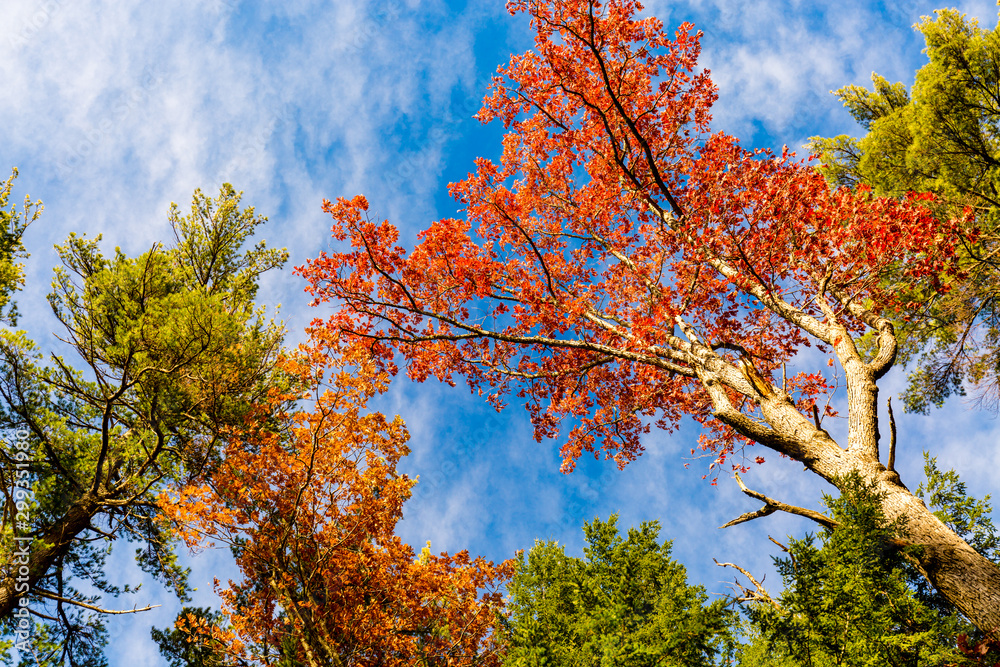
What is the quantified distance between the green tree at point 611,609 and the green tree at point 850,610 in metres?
0.41

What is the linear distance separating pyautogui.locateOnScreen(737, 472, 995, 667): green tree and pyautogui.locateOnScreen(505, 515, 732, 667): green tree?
0.41 meters

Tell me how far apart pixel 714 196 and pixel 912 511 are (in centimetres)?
574

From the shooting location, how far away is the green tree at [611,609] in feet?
14.2

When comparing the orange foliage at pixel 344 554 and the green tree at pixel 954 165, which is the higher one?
the green tree at pixel 954 165

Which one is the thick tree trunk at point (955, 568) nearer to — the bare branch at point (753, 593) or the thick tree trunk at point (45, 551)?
the bare branch at point (753, 593)

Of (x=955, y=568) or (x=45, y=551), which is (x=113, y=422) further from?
(x=955, y=568)

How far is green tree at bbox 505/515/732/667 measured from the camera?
4336mm

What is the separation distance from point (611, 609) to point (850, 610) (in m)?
1.77

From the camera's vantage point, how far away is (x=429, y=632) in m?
8.80

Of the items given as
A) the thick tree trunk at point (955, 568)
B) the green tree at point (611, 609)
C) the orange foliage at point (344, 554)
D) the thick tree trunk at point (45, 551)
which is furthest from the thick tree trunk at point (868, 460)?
the thick tree trunk at point (45, 551)

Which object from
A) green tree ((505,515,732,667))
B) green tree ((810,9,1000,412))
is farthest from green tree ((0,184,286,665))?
green tree ((810,9,1000,412))

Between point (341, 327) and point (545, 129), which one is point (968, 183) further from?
point (341, 327)

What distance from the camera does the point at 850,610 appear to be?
12.6ft

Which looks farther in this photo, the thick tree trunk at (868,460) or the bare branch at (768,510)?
the bare branch at (768,510)
